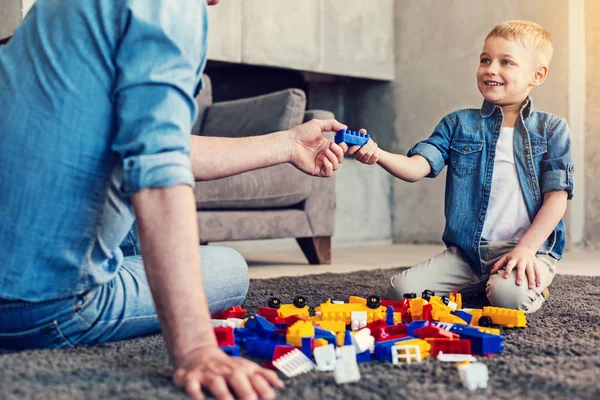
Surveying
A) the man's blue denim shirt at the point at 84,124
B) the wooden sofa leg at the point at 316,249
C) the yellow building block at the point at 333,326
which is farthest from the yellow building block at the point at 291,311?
the wooden sofa leg at the point at 316,249

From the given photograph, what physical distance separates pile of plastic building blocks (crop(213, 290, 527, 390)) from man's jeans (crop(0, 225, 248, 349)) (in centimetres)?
14

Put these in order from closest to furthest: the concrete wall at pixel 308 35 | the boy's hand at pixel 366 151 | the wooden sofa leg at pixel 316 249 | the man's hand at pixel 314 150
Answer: the man's hand at pixel 314 150 < the boy's hand at pixel 366 151 < the wooden sofa leg at pixel 316 249 < the concrete wall at pixel 308 35

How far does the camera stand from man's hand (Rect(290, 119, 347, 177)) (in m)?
1.34

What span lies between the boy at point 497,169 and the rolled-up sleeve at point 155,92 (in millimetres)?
862

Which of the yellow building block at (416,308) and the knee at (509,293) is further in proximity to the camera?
the knee at (509,293)

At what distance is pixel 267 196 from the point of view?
2.75 metres

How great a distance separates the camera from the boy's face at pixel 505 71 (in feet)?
5.69

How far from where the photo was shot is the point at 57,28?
876mm

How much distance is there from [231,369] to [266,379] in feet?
0.17

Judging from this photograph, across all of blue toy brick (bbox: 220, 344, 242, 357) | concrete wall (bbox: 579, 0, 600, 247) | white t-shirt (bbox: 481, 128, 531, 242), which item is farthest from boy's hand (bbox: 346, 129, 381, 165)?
concrete wall (bbox: 579, 0, 600, 247)

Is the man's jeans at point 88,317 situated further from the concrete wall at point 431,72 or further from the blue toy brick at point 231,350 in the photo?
the concrete wall at point 431,72

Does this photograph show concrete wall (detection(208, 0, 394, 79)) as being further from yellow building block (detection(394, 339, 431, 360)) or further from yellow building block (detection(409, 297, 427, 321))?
yellow building block (detection(394, 339, 431, 360))

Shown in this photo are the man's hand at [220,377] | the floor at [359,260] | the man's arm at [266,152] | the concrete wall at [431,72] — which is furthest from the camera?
the concrete wall at [431,72]

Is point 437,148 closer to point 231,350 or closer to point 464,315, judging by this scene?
point 464,315
